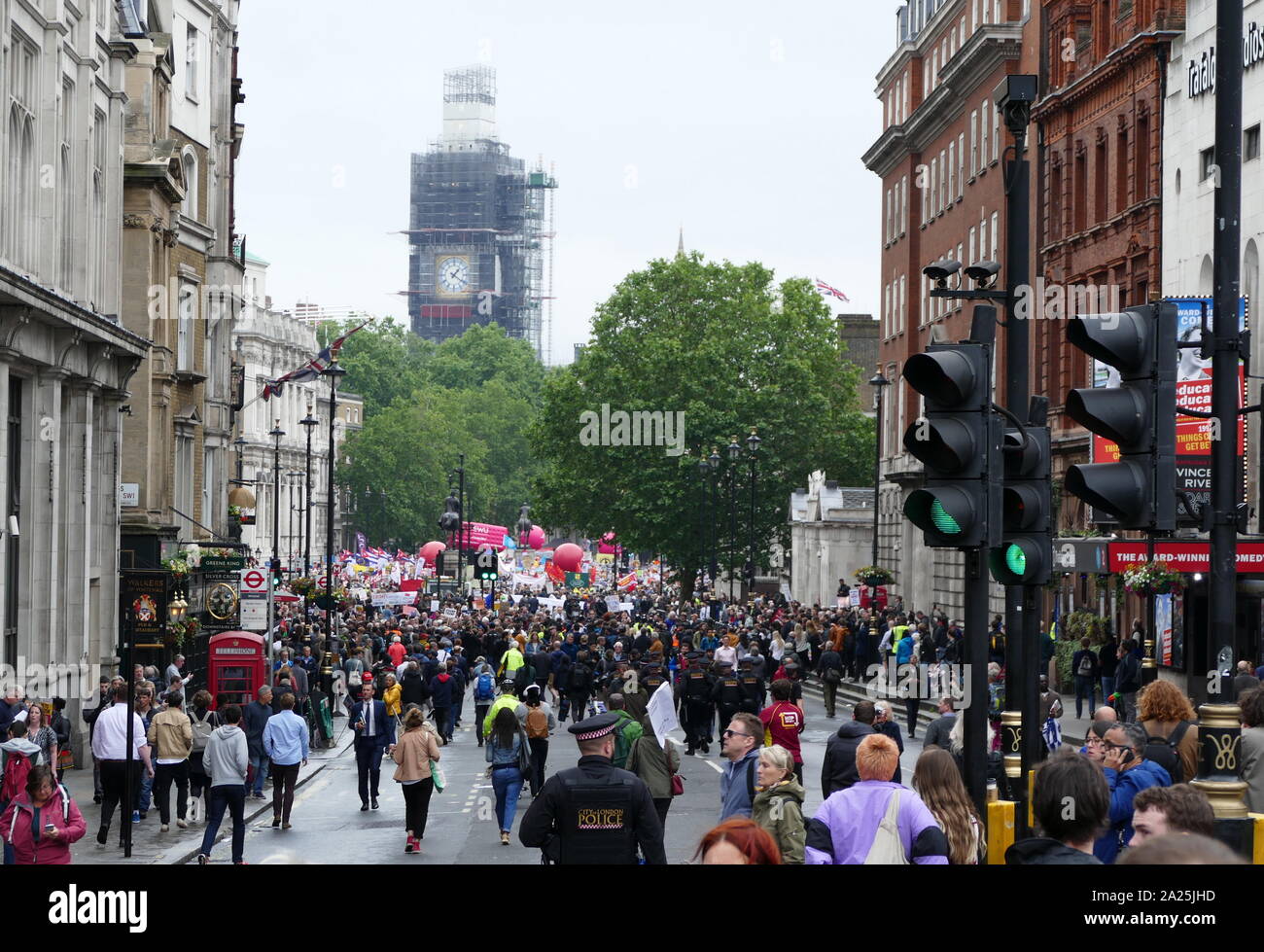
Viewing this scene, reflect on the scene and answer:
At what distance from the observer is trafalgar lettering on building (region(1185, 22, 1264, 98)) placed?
118 ft

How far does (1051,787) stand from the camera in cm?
739

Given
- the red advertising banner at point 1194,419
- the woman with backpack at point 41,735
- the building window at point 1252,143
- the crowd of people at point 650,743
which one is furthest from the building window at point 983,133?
the woman with backpack at point 41,735

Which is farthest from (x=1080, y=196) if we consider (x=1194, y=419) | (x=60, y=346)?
(x=60, y=346)

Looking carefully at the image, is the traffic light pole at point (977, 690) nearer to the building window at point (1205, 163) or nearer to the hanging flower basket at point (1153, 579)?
the hanging flower basket at point (1153, 579)

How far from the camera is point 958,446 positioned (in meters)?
9.85

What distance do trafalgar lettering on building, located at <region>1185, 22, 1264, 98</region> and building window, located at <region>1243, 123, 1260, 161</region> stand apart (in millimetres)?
1233

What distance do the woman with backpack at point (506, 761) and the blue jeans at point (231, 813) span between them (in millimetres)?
2786

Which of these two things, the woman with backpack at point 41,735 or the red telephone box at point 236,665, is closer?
the woman with backpack at point 41,735

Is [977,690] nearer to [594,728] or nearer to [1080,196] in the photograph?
[594,728]

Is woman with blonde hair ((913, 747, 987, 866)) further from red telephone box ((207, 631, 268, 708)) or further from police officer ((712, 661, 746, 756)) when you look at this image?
red telephone box ((207, 631, 268, 708))

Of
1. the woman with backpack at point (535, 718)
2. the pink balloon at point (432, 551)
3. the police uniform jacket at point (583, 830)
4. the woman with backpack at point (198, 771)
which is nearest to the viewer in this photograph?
the police uniform jacket at point (583, 830)

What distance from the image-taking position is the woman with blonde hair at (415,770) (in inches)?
788

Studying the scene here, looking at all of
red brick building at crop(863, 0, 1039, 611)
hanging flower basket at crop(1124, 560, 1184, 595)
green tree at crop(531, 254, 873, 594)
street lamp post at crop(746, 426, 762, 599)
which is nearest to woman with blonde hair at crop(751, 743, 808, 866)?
hanging flower basket at crop(1124, 560, 1184, 595)

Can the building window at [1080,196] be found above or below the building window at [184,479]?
above
